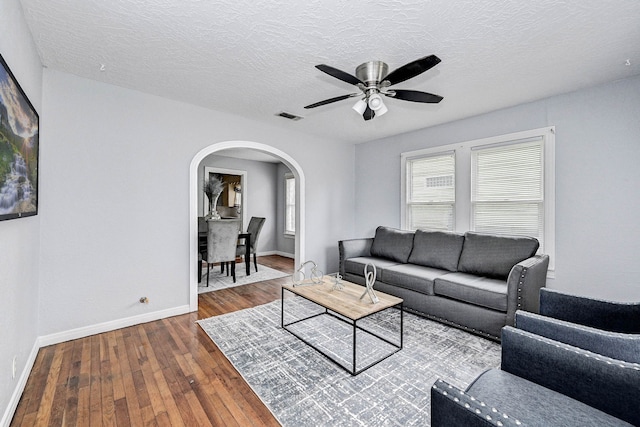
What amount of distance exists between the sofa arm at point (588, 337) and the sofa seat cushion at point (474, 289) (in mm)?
1004

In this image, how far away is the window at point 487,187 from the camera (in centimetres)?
327

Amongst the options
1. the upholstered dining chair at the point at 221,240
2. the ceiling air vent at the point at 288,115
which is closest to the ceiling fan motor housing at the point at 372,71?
the ceiling air vent at the point at 288,115

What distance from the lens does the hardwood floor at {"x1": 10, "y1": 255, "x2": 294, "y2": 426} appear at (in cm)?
171

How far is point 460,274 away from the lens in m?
3.32

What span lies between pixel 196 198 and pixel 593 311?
384 cm

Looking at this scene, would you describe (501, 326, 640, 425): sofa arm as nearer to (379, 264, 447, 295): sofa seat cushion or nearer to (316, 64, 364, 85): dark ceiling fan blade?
(379, 264, 447, 295): sofa seat cushion

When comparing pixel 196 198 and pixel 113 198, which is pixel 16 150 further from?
pixel 196 198

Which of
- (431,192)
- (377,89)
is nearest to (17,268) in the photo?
(377,89)

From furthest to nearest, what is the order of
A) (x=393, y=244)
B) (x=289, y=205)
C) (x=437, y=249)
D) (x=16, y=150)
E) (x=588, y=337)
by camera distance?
1. (x=289, y=205)
2. (x=393, y=244)
3. (x=437, y=249)
4. (x=16, y=150)
5. (x=588, y=337)

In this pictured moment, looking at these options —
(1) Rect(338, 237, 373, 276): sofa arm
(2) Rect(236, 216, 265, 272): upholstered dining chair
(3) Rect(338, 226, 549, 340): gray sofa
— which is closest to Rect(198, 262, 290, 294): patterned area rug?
(2) Rect(236, 216, 265, 272): upholstered dining chair

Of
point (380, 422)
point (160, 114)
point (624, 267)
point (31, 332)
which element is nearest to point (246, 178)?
point (160, 114)

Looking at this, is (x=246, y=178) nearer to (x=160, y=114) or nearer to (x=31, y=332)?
(x=160, y=114)

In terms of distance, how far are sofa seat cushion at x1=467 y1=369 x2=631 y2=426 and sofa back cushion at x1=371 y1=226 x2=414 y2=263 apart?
8.78 ft

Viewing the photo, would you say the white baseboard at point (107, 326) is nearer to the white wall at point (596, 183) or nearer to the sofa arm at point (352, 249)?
the sofa arm at point (352, 249)
